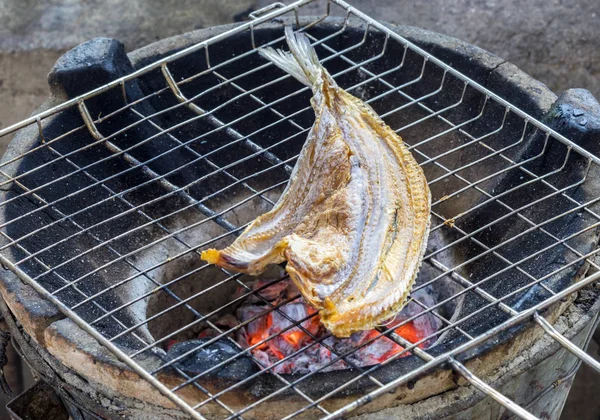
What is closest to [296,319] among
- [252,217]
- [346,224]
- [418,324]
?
[418,324]

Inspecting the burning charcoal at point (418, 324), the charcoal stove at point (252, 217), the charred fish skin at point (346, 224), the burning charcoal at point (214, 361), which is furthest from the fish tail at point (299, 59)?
the burning charcoal at point (214, 361)

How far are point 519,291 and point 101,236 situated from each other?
6.42 feet

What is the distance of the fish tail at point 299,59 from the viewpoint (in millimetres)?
3881

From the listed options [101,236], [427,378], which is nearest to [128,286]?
[101,236]

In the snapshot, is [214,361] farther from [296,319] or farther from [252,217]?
[252,217]

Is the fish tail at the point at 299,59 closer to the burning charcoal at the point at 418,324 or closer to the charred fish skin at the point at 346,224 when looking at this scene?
the charred fish skin at the point at 346,224

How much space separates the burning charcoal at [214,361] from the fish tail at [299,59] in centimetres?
136

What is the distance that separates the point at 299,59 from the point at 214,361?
1.62m

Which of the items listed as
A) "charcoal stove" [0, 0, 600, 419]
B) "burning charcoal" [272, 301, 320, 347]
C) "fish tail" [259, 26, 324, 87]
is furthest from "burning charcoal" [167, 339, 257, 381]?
"fish tail" [259, 26, 324, 87]

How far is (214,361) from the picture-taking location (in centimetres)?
293

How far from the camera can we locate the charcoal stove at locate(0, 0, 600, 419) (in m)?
2.95

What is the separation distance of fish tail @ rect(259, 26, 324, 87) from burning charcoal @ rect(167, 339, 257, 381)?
53.7 inches

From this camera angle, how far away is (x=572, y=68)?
5910mm

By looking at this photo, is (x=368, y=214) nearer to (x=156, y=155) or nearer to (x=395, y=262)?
(x=395, y=262)
